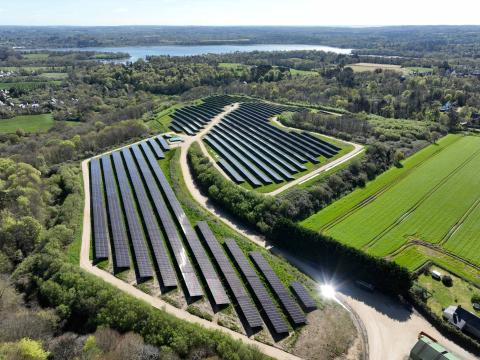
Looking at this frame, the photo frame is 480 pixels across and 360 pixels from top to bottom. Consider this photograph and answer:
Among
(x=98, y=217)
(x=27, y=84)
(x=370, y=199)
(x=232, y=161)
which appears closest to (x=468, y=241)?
(x=370, y=199)

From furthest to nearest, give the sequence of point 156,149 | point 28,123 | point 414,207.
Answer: point 28,123
point 156,149
point 414,207

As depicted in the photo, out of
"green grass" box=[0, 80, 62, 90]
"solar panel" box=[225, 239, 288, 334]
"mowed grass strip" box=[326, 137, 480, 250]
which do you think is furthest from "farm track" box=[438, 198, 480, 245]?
Answer: "green grass" box=[0, 80, 62, 90]

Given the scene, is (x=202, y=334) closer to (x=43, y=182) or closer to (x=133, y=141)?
(x=43, y=182)

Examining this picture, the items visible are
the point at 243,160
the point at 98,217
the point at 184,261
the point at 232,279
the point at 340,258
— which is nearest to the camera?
the point at 232,279

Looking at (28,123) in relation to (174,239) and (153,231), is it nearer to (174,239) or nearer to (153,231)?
(153,231)

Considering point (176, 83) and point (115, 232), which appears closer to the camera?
point (115, 232)

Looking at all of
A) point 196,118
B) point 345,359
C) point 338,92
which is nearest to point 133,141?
point 196,118

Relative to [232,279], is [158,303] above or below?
below
